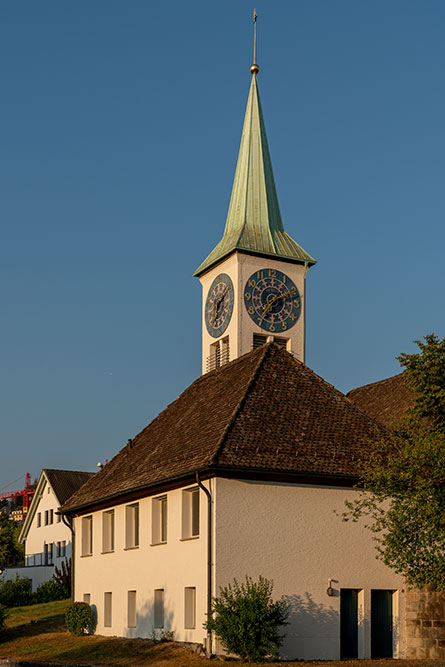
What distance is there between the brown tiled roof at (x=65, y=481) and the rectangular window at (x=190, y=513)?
41.6 metres

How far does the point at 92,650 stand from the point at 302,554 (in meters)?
7.71

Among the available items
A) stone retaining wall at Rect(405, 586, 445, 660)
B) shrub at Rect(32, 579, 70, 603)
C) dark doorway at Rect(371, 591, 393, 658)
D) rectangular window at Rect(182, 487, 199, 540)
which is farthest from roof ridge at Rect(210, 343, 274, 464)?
shrub at Rect(32, 579, 70, 603)

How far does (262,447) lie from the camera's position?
25406 mm

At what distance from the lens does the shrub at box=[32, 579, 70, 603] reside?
52.0 meters

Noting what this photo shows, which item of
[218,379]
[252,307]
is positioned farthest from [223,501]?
[252,307]

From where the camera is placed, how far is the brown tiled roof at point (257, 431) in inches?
993

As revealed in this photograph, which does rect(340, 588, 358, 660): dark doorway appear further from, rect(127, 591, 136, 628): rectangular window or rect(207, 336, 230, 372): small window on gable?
rect(207, 336, 230, 372): small window on gable

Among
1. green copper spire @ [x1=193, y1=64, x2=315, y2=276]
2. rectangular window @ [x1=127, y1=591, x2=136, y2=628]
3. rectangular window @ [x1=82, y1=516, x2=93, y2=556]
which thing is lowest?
rectangular window @ [x1=127, y1=591, x2=136, y2=628]

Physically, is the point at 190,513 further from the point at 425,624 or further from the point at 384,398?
the point at 384,398

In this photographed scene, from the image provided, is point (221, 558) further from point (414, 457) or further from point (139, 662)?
point (414, 457)

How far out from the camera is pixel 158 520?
28.4 metres

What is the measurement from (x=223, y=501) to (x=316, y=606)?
3.95m

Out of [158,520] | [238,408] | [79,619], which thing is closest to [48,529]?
[79,619]

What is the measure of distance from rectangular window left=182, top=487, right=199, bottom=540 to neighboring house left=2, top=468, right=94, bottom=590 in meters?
37.7
